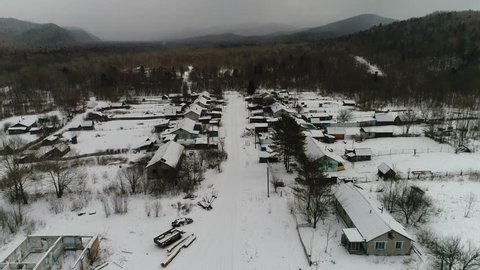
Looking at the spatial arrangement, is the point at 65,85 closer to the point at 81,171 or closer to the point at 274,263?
the point at 81,171

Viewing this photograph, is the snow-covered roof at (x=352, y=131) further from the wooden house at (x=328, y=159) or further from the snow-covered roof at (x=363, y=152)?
the wooden house at (x=328, y=159)

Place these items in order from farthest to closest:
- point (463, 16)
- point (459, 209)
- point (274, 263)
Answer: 1. point (463, 16)
2. point (459, 209)
3. point (274, 263)

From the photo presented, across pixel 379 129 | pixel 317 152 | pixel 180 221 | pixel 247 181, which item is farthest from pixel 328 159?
pixel 379 129

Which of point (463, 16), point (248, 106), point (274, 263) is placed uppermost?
point (463, 16)

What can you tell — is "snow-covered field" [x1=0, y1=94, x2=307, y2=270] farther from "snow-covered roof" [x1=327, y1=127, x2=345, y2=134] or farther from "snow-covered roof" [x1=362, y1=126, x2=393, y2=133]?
"snow-covered roof" [x1=362, y1=126, x2=393, y2=133]

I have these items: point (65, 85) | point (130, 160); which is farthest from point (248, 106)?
point (65, 85)

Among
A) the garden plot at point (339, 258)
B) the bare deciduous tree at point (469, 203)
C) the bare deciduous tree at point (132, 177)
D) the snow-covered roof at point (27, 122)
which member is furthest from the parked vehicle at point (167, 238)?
the snow-covered roof at point (27, 122)
